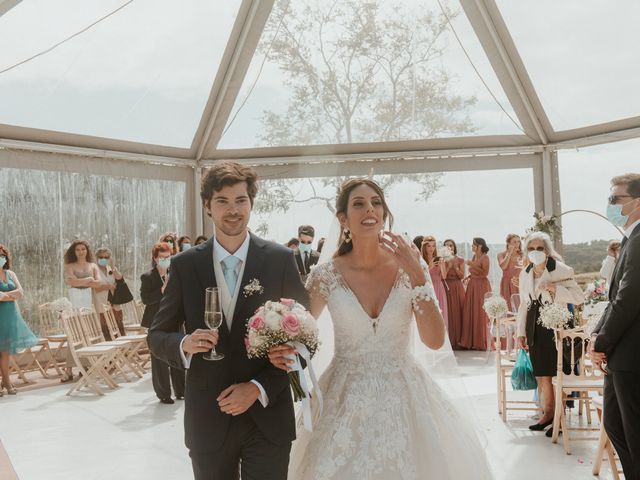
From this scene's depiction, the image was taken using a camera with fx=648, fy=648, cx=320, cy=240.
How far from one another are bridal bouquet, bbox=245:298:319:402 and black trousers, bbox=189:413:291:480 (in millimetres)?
269

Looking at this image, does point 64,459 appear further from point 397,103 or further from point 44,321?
point 397,103

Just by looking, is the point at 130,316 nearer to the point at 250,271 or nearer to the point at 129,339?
the point at 129,339

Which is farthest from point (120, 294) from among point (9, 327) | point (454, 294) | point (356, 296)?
point (356, 296)

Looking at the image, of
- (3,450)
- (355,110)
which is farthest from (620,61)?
(3,450)

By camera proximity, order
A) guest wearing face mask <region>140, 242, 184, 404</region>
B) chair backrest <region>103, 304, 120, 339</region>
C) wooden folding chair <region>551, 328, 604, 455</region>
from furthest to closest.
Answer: chair backrest <region>103, 304, 120, 339</region> → guest wearing face mask <region>140, 242, 184, 404</region> → wooden folding chair <region>551, 328, 604, 455</region>

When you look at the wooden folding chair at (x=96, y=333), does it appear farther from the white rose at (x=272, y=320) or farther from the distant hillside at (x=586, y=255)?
the distant hillside at (x=586, y=255)

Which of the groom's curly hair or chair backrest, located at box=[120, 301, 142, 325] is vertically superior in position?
the groom's curly hair

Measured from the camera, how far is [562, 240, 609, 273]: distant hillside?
37.6 ft

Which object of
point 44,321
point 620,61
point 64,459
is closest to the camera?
point 64,459

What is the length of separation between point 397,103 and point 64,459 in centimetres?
818

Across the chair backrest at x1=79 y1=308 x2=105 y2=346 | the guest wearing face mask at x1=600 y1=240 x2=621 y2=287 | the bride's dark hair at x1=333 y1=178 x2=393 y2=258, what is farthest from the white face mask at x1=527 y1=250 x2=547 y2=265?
the chair backrest at x1=79 y1=308 x2=105 y2=346

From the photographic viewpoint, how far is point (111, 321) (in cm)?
1054

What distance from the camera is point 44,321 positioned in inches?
414

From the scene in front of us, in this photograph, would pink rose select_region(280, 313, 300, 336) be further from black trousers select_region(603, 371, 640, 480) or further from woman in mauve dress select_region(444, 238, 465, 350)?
woman in mauve dress select_region(444, 238, 465, 350)
